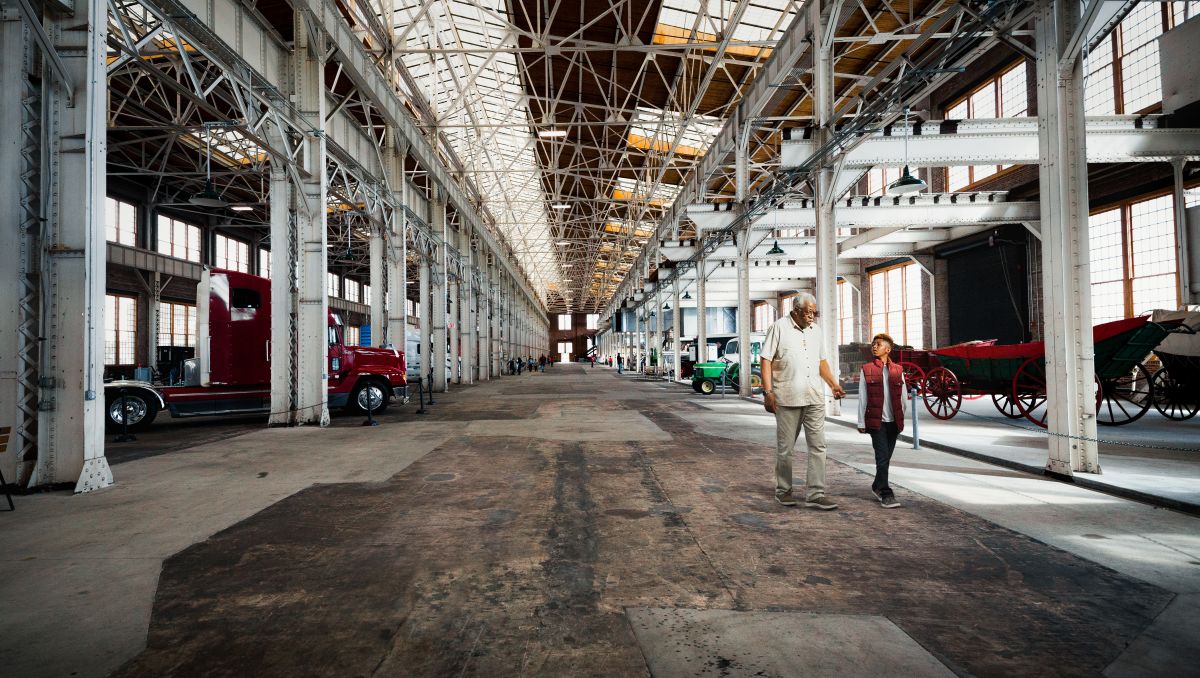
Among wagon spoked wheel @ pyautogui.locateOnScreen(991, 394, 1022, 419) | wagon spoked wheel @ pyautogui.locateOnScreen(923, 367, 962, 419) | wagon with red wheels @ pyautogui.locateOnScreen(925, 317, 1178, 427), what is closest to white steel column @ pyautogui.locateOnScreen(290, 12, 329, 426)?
wagon spoked wheel @ pyautogui.locateOnScreen(923, 367, 962, 419)

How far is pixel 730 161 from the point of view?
26.6 meters

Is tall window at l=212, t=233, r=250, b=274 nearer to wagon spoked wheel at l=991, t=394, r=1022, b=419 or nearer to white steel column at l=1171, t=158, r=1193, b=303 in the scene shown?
wagon spoked wheel at l=991, t=394, r=1022, b=419

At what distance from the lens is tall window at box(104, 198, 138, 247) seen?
26.0 meters

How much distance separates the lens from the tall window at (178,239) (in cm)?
2950

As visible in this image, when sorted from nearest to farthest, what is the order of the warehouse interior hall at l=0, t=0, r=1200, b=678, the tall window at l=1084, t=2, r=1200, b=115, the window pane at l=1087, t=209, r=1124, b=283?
the warehouse interior hall at l=0, t=0, r=1200, b=678
the tall window at l=1084, t=2, r=1200, b=115
the window pane at l=1087, t=209, r=1124, b=283

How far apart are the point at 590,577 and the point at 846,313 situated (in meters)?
31.5

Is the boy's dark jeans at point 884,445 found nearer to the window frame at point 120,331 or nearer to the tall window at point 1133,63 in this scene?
the tall window at point 1133,63

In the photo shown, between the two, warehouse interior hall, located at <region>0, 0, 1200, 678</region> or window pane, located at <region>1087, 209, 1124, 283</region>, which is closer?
warehouse interior hall, located at <region>0, 0, 1200, 678</region>

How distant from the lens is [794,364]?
5.61 meters

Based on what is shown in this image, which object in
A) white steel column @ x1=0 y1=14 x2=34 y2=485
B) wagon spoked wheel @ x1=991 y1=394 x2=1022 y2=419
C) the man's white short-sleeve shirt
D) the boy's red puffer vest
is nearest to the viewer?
the man's white short-sleeve shirt

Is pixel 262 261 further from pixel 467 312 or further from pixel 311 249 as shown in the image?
pixel 311 249

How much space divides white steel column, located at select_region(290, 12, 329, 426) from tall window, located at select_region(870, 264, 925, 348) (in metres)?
24.3

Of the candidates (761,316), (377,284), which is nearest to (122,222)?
(377,284)

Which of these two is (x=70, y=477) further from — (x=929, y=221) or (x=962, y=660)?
(x=929, y=221)
